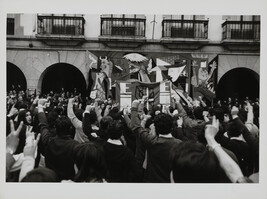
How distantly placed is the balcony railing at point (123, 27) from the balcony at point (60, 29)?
1.05 ft

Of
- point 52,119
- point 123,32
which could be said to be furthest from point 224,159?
point 123,32

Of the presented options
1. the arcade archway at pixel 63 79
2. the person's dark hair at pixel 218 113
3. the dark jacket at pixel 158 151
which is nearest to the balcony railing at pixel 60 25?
the arcade archway at pixel 63 79

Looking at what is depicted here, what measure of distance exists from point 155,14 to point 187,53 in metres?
0.83

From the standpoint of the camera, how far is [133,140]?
3730mm

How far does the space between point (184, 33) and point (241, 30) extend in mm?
765

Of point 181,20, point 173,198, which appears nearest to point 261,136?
point 173,198

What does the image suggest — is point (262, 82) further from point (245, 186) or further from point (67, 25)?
point (67, 25)

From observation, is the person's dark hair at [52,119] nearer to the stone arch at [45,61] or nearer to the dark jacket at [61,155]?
the dark jacket at [61,155]

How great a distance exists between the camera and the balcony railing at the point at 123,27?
4.18m

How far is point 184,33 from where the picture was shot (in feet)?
15.0

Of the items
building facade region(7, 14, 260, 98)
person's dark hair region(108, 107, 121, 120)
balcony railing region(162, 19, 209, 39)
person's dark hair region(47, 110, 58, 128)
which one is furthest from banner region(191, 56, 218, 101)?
person's dark hair region(47, 110, 58, 128)

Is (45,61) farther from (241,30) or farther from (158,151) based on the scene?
(241,30)

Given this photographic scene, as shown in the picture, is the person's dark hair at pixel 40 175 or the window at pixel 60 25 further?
the window at pixel 60 25

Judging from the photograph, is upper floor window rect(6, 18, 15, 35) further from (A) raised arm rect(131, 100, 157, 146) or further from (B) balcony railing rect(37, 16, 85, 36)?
Result: (A) raised arm rect(131, 100, 157, 146)
